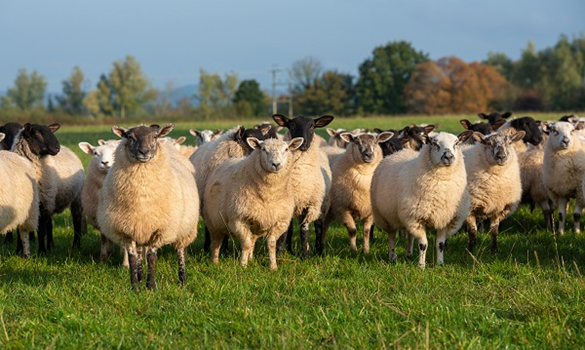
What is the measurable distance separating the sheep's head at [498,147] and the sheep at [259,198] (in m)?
2.88

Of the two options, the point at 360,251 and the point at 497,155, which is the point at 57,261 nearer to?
the point at 360,251

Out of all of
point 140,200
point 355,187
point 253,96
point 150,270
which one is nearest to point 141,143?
point 140,200

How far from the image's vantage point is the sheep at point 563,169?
10520 millimetres

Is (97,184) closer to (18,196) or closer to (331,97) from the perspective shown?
(18,196)

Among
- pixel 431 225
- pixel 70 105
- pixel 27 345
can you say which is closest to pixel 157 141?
pixel 27 345

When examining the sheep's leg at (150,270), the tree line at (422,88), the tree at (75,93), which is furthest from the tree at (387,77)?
the sheep's leg at (150,270)

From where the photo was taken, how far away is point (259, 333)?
510cm

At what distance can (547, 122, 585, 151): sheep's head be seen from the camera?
1066 cm

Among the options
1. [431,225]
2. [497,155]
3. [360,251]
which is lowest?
[360,251]

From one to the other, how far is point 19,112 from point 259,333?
214 feet

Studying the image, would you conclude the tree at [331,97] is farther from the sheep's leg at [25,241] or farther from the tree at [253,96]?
the sheep's leg at [25,241]

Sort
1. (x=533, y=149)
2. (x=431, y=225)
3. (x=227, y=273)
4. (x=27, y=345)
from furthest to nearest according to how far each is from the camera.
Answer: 1. (x=533, y=149)
2. (x=431, y=225)
3. (x=227, y=273)
4. (x=27, y=345)

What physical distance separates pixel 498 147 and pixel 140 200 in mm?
5070

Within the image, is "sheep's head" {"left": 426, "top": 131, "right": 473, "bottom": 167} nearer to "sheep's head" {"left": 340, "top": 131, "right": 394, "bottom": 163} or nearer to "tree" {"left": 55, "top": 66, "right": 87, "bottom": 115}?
"sheep's head" {"left": 340, "top": 131, "right": 394, "bottom": 163}
